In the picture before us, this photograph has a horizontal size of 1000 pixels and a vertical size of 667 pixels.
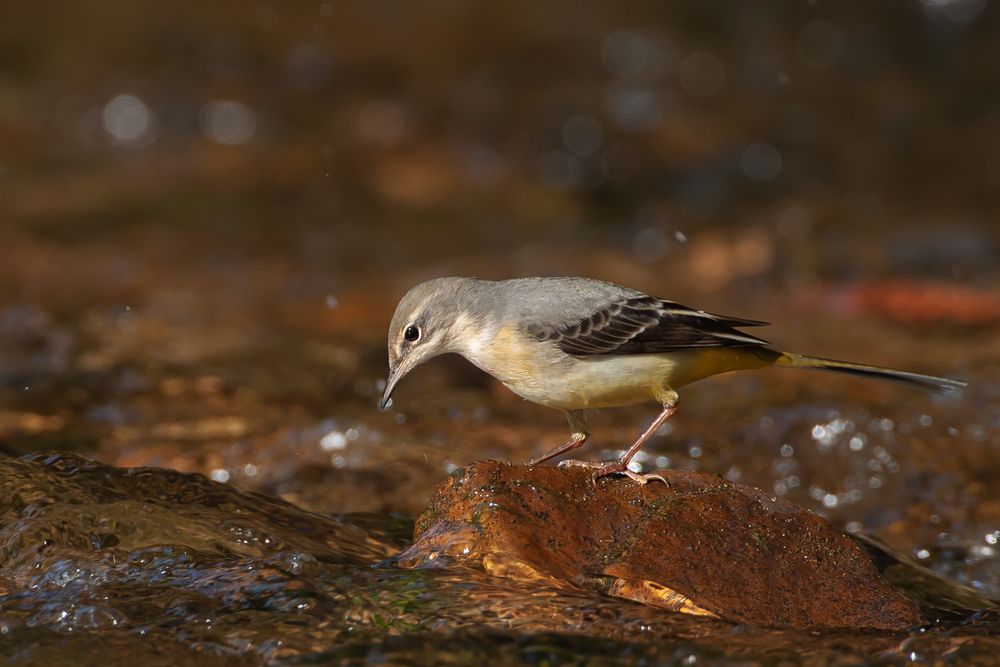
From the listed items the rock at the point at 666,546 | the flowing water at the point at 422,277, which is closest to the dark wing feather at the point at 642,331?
the rock at the point at 666,546

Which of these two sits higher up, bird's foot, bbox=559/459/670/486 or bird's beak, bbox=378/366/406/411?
bird's beak, bbox=378/366/406/411

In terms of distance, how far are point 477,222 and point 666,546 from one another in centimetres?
1106

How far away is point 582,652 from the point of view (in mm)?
4754

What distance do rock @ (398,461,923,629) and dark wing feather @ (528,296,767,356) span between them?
860 mm

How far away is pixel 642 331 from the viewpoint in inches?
261

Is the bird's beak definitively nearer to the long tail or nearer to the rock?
the rock

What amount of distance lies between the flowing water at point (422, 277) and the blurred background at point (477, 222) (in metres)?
0.05

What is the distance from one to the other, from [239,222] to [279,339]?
496 cm

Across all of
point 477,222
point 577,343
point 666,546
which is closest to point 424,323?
point 577,343

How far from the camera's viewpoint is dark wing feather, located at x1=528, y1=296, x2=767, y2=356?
647 cm

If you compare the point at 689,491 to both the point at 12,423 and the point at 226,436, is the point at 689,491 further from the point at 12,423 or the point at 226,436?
the point at 12,423

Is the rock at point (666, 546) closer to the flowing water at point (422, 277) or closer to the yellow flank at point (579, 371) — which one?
the flowing water at point (422, 277)

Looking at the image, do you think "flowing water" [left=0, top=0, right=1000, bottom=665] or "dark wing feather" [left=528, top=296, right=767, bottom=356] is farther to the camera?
"dark wing feather" [left=528, top=296, right=767, bottom=356]

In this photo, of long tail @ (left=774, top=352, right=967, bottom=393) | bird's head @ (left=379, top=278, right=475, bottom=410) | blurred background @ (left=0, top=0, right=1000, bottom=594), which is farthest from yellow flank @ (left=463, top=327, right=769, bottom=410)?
blurred background @ (left=0, top=0, right=1000, bottom=594)
